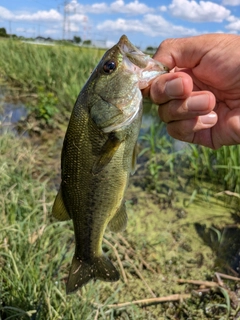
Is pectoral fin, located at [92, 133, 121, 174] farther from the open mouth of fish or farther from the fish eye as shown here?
the fish eye

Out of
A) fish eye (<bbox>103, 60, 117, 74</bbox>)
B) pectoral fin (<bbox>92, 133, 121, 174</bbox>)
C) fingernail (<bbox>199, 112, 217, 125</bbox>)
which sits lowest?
pectoral fin (<bbox>92, 133, 121, 174</bbox>)

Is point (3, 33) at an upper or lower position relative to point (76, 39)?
lower

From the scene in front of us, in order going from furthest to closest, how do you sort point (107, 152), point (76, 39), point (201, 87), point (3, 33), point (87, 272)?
point (3, 33), point (76, 39), point (201, 87), point (87, 272), point (107, 152)

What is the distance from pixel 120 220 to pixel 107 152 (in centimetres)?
43

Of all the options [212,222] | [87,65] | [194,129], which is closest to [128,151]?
[194,129]

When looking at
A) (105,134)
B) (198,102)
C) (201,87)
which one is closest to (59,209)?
(105,134)

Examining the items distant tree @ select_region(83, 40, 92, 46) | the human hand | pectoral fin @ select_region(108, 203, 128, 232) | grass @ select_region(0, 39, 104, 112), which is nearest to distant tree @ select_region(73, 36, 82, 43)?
distant tree @ select_region(83, 40, 92, 46)

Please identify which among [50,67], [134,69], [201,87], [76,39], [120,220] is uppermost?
[134,69]

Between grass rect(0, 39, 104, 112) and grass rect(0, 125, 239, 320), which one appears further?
grass rect(0, 39, 104, 112)

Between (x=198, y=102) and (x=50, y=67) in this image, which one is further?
(x=50, y=67)

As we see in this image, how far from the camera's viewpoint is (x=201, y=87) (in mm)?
2344

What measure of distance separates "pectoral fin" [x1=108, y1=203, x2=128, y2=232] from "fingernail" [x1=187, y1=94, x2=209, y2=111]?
2.04 ft

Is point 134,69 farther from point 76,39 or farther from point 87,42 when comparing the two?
point 76,39

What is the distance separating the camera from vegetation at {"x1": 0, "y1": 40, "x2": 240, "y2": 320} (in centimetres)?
267
